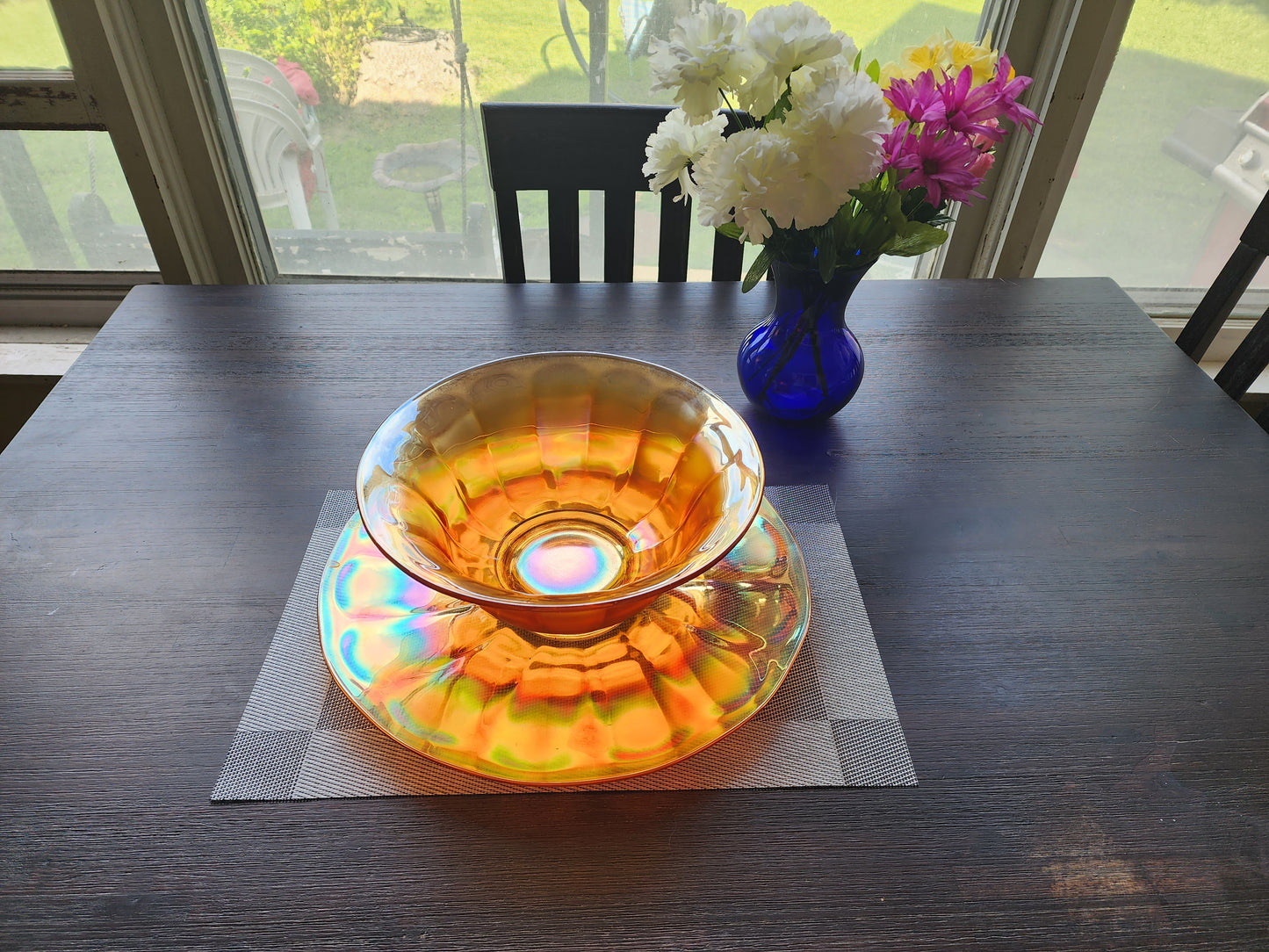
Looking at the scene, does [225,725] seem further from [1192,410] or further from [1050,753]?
[1192,410]

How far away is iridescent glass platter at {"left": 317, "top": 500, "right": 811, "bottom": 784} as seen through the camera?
0.50m

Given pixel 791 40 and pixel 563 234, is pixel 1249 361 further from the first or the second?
pixel 563 234

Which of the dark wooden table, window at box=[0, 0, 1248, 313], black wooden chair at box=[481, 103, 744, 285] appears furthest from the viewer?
window at box=[0, 0, 1248, 313]

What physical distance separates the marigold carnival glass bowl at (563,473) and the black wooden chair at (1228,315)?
70cm

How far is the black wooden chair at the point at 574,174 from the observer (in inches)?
39.4

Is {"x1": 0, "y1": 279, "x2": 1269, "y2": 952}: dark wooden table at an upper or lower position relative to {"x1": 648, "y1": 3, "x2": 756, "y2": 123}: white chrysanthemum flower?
lower

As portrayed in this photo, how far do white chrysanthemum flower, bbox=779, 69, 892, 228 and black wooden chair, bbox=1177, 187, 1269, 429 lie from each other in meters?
0.62

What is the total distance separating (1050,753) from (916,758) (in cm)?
9

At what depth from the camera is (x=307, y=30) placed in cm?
139

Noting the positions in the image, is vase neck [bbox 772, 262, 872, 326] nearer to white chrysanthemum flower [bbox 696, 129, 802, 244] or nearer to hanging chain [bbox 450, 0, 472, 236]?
white chrysanthemum flower [bbox 696, 129, 802, 244]

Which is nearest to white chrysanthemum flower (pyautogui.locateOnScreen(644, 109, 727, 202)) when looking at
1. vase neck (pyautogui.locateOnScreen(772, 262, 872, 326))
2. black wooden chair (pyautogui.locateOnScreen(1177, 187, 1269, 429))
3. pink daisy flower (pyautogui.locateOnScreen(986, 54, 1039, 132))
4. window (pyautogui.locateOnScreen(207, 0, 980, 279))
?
vase neck (pyautogui.locateOnScreen(772, 262, 872, 326))

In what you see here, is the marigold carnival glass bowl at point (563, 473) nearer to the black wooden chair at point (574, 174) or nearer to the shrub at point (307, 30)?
the black wooden chair at point (574, 174)

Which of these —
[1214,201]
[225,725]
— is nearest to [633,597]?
[225,725]

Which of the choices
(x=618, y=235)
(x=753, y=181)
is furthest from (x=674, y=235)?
(x=753, y=181)
